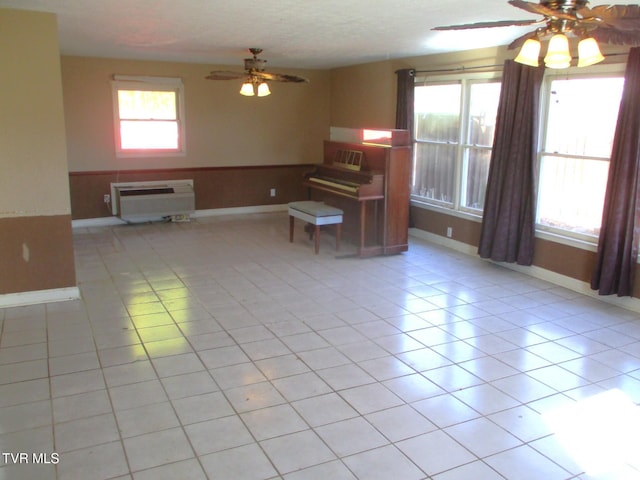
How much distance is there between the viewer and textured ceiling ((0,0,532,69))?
3.70 metres

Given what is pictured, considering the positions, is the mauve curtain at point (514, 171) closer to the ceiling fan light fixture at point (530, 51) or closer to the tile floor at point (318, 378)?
the tile floor at point (318, 378)

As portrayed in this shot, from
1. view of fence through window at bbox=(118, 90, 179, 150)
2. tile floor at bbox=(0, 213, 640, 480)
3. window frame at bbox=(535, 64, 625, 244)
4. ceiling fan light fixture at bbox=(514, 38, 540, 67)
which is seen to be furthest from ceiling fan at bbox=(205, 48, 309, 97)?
ceiling fan light fixture at bbox=(514, 38, 540, 67)

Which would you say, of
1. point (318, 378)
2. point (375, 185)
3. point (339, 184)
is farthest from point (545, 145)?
point (318, 378)

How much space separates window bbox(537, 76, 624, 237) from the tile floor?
0.71 m

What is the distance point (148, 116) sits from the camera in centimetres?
759

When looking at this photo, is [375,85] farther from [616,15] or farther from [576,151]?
[616,15]

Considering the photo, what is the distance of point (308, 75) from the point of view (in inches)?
334

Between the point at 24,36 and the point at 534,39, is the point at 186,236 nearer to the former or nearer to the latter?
the point at 24,36

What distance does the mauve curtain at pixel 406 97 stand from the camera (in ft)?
21.7

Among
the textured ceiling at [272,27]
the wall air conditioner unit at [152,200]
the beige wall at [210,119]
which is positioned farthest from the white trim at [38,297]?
the beige wall at [210,119]

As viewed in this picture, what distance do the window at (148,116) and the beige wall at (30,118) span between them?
3.19 metres

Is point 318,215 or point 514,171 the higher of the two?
point 514,171

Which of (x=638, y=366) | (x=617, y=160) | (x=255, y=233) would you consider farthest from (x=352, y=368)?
(x=255, y=233)

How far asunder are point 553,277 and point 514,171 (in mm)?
1088
